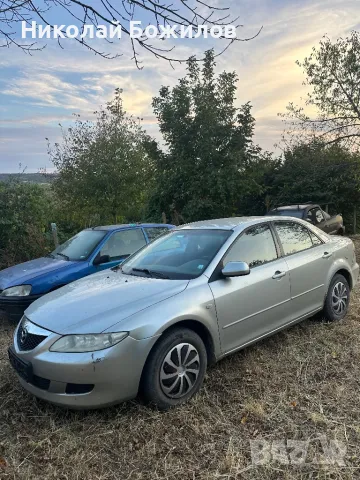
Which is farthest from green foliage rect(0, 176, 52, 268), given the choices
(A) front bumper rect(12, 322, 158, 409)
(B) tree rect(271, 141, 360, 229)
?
(B) tree rect(271, 141, 360, 229)

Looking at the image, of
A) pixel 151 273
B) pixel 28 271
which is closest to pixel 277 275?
pixel 151 273

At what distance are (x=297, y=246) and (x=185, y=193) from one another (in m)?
12.6

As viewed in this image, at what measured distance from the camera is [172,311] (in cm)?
322

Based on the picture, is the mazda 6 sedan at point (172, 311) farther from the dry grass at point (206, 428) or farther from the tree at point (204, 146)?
the tree at point (204, 146)

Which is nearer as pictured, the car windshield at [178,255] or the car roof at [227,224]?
the car windshield at [178,255]

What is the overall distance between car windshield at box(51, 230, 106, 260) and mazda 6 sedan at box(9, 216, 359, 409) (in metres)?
1.93

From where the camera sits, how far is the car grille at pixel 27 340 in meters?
3.19

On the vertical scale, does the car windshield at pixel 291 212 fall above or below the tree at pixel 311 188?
below

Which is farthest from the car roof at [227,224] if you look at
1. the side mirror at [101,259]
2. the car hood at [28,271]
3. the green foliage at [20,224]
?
the green foliage at [20,224]

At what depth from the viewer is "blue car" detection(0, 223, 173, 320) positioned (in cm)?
555

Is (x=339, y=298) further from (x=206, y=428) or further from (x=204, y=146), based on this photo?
(x=204, y=146)

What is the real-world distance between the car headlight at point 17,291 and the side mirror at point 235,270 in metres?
3.17

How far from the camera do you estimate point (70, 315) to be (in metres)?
3.26

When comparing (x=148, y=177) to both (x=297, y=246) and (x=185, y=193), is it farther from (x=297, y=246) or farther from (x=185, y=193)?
(x=297, y=246)
